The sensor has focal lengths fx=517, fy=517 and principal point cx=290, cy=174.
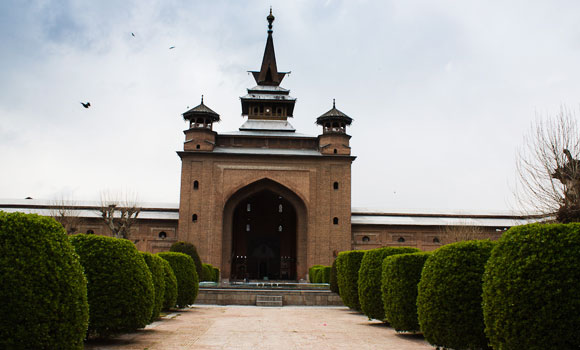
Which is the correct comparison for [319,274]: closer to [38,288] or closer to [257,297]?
→ [257,297]

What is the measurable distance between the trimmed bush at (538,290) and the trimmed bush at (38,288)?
4493mm

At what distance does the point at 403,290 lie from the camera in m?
9.07

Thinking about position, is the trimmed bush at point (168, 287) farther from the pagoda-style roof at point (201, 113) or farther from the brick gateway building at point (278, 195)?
the pagoda-style roof at point (201, 113)

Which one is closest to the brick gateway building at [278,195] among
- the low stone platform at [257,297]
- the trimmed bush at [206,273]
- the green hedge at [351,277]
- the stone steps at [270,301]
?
the trimmed bush at [206,273]

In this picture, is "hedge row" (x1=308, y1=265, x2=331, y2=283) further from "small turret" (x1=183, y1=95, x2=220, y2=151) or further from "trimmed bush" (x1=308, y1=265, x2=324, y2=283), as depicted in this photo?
"small turret" (x1=183, y1=95, x2=220, y2=151)

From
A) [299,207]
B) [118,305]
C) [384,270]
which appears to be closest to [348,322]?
[384,270]

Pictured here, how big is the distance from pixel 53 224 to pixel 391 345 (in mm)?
5256

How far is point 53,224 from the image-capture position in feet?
18.4

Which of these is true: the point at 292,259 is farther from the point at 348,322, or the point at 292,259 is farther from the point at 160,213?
the point at 348,322

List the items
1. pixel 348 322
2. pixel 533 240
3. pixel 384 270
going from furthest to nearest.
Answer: pixel 348 322
pixel 384 270
pixel 533 240

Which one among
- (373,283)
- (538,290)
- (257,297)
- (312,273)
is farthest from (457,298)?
(312,273)

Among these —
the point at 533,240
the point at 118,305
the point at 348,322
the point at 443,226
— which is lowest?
the point at 348,322

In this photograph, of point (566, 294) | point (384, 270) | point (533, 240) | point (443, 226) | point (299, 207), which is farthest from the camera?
point (443, 226)

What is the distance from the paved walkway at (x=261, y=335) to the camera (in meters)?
7.70
